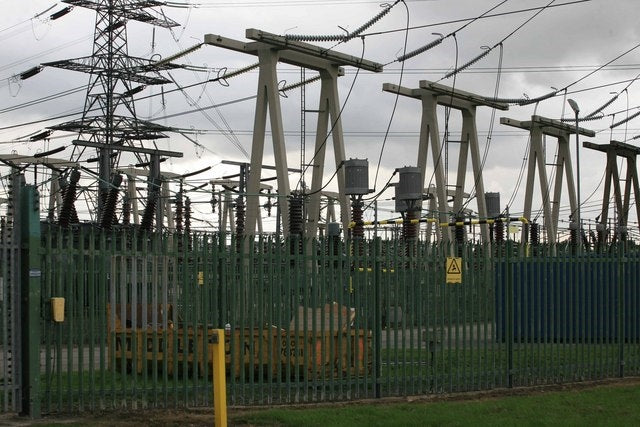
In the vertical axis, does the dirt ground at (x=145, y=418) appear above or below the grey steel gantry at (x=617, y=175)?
below

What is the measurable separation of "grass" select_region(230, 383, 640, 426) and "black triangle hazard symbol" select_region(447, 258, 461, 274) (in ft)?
6.56

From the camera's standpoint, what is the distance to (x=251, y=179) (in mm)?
31328

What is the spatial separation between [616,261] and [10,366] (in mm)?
10610

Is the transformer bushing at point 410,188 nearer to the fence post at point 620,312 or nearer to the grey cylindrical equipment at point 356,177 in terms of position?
the grey cylindrical equipment at point 356,177

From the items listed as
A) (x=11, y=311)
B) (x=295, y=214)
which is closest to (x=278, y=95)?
(x=295, y=214)

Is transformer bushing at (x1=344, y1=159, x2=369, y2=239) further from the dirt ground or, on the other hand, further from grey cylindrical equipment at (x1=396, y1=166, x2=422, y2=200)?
the dirt ground

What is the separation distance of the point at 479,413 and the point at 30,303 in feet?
19.6

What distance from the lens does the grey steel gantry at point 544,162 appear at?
50125 millimetres

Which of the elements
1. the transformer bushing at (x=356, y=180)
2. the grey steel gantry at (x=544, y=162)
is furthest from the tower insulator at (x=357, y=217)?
the grey steel gantry at (x=544, y=162)

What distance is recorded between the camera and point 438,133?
42.6 meters

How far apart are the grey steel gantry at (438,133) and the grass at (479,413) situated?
26461mm

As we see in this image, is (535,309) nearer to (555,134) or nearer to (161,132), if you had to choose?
(161,132)

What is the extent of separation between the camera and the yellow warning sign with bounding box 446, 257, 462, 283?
1470 cm

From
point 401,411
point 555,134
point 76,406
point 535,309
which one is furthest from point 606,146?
point 76,406
